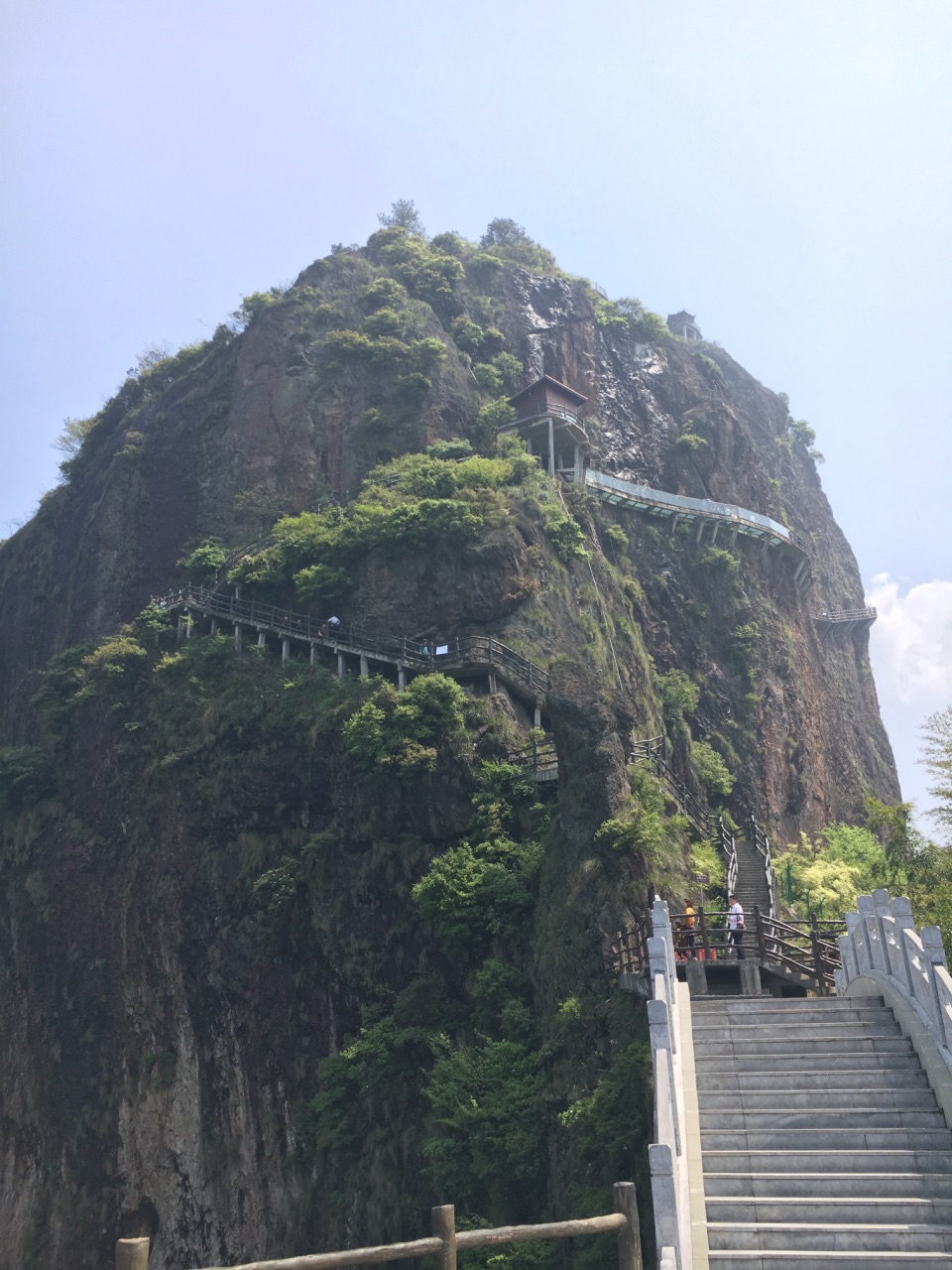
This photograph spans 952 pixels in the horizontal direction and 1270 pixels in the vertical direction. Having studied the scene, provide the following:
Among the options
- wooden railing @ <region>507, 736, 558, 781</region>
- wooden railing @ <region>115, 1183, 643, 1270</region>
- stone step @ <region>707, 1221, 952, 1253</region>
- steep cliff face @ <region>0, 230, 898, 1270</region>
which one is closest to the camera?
wooden railing @ <region>115, 1183, 643, 1270</region>

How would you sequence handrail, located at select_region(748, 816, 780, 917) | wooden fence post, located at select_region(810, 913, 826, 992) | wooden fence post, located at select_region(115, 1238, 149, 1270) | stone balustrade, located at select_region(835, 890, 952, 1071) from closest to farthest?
wooden fence post, located at select_region(115, 1238, 149, 1270) < stone balustrade, located at select_region(835, 890, 952, 1071) < wooden fence post, located at select_region(810, 913, 826, 992) < handrail, located at select_region(748, 816, 780, 917)

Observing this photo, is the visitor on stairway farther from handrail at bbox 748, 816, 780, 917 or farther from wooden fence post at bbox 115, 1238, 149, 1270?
wooden fence post at bbox 115, 1238, 149, 1270

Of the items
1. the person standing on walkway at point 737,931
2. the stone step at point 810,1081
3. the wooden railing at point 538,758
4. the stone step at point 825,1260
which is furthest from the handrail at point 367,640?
the stone step at point 825,1260

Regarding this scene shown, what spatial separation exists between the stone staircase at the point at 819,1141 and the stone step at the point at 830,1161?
0.01 meters

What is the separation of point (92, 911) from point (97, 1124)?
6.16 metres

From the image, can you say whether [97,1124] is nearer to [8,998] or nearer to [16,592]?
[8,998]

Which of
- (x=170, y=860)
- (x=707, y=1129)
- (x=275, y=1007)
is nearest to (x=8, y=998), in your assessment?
(x=170, y=860)

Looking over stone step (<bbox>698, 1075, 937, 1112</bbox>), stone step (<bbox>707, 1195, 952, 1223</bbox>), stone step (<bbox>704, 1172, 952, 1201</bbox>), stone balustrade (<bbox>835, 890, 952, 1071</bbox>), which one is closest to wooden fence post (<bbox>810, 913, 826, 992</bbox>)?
stone balustrade (<bbox>835, 890, 952, 1071</bbox>)

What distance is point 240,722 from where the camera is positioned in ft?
113

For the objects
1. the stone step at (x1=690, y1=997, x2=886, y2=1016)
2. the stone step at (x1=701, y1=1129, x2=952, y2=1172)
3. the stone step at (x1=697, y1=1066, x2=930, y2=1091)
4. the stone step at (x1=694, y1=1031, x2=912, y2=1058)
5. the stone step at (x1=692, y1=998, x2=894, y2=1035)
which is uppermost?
the stone step at (x1=690, y1=997, x2=886, y2=1016)

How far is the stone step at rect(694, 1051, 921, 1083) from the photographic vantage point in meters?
15.5

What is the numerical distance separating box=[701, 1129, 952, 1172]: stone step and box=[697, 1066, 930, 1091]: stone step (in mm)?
727

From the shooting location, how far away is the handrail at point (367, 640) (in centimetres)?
3372

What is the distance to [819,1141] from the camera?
46.3ft
